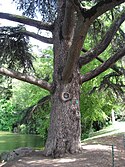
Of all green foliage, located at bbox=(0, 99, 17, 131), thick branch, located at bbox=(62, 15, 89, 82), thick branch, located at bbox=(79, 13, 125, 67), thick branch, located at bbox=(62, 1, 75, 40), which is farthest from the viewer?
green foliage, located at bbox=(0, 99, 17, 131)

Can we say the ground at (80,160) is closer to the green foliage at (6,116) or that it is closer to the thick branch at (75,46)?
the thick branch at (75,46)

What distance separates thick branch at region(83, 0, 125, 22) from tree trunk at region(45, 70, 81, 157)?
2287 millimetres

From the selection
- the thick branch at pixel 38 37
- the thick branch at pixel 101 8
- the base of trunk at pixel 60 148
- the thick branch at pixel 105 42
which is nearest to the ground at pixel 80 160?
the base of trunk at pixel 60 148

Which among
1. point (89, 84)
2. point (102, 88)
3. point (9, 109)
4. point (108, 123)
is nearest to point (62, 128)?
point (102, 88)

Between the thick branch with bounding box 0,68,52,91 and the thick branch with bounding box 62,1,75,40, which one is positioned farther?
the thick branch with bounding box 0,68,52,91

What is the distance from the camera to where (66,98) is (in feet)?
24.4

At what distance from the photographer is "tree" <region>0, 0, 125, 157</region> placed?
23.3 feet

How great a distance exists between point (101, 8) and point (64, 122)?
3.16 m

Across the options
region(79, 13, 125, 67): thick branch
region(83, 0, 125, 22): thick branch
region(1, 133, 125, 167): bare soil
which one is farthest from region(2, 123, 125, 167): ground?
region(83, 0, 125, 22): thick branch

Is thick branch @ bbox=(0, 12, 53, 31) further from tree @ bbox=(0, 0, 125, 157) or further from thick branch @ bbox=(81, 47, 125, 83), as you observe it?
thick branch @ bbox=(81, 47, 125, 83)

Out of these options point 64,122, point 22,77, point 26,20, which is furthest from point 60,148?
point 26,20

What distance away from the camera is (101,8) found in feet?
17.5

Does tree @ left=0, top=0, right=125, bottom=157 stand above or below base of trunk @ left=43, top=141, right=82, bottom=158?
above

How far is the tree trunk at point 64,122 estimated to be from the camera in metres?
7.19
